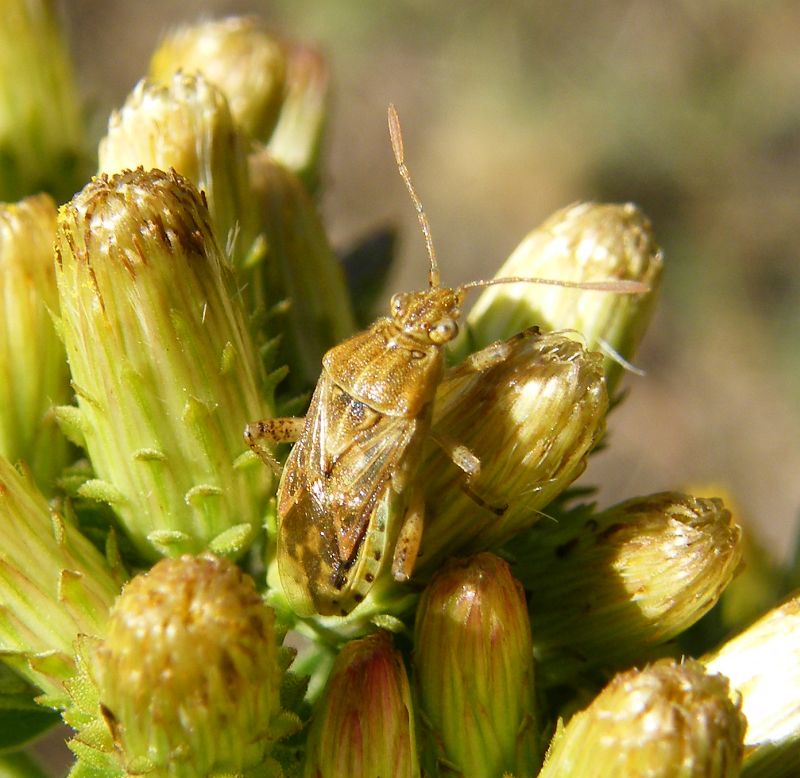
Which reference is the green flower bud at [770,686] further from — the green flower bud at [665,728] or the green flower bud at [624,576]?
the green flower bud at [665,728]

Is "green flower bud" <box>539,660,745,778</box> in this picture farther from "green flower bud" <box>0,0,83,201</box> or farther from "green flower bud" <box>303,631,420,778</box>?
"green flower bud" <box>0,0,83,201</box>

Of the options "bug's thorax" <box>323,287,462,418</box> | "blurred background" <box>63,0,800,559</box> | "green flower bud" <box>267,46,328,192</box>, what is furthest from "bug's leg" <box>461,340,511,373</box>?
"blurred background" <box>63,0,800,559</box>

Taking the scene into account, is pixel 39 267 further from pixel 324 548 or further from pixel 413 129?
pixel 413 129

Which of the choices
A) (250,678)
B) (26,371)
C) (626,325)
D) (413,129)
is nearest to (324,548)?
(250,678)

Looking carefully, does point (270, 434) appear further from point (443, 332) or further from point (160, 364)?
point (443, 332)

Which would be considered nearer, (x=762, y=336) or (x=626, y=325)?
(x=626, y=325)

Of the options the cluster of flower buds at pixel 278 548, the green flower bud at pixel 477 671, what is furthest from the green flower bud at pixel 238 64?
the green flower bud at pixel 477 671
